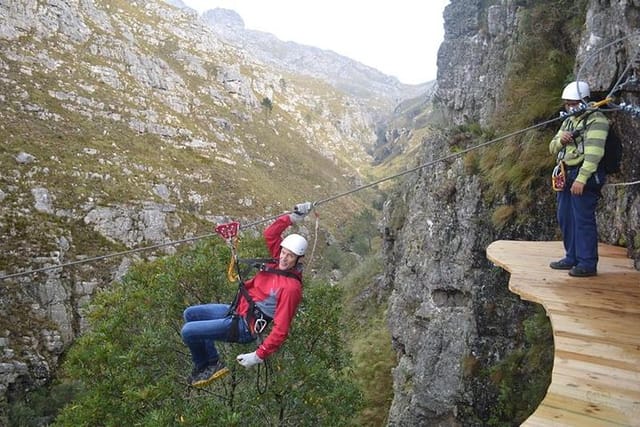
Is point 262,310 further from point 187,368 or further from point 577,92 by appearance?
point 187,368

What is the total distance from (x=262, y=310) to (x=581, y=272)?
3.98 metres

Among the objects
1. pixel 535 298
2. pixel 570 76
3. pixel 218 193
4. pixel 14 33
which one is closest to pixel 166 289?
pixel 535 298

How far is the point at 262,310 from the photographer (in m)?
5.63

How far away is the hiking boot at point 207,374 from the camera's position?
624cm

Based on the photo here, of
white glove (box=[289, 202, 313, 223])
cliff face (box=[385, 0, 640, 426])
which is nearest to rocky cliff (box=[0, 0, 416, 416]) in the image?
cliff face (box=[385, 0, 640, 426])

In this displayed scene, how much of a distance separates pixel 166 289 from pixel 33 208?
37.5 m

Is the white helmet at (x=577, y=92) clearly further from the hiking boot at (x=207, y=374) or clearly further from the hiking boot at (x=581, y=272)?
the hiking boot at (x=207, y=374)

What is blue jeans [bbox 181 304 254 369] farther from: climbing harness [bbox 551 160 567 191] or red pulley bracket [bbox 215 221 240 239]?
climbing harness [bbox 551 160 567 191]

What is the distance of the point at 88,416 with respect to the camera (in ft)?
28.8

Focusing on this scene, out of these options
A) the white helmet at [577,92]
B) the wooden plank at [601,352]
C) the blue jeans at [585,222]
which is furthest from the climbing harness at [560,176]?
the wooden plank at [601,352]

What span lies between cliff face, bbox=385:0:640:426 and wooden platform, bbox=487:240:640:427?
4.02 ft

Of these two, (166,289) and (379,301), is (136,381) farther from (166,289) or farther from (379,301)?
(379,301)

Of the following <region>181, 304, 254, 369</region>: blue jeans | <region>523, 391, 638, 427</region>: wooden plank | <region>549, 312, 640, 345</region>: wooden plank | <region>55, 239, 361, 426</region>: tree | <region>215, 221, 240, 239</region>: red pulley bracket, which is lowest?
<region>55, 239, 361, 426</region>: tree

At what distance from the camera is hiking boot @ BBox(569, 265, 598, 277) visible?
5652 millimetres
